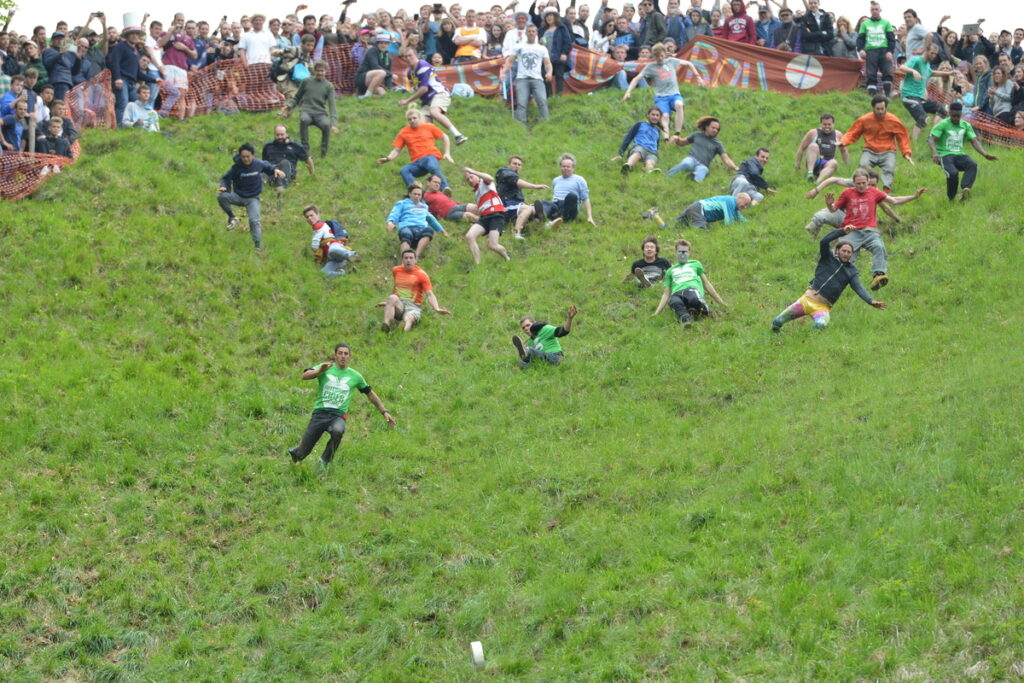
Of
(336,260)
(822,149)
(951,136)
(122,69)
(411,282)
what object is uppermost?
(122,69)

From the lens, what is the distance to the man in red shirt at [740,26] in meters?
32.0

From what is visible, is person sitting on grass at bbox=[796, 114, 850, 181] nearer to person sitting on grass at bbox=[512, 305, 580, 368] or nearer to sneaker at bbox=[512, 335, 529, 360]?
person sitting on grass at bbox=[512, 305, 580, 368]

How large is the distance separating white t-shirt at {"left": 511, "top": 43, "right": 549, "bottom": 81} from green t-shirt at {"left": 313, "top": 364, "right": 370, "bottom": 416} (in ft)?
46.3

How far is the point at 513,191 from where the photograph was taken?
80.7 ft

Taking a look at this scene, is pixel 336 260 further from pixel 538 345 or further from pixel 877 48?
pixel 877 48

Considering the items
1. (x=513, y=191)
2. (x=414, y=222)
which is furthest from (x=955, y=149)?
(x=414, y=222)

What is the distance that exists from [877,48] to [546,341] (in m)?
14.8

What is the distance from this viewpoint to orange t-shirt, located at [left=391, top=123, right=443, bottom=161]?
2577 cm

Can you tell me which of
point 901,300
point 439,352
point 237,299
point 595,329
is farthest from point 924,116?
point 237,299

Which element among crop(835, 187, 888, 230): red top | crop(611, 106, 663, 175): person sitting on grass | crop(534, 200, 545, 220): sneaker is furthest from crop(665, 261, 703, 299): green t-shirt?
crop(611, 106, 663, 175): person sitting on grass

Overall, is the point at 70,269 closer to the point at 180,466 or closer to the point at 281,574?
the point at 180,466

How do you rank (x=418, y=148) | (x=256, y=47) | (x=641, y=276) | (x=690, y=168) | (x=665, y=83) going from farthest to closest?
(x=256, y=47) → (x=665, y=83) → (x=690, y=168) → (x=418, y=148) → (x=641, y=276)

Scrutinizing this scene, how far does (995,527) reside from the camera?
1328 cm

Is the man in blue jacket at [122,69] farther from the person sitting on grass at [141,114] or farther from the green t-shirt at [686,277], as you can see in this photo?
the green t-shirt at [686,277]
